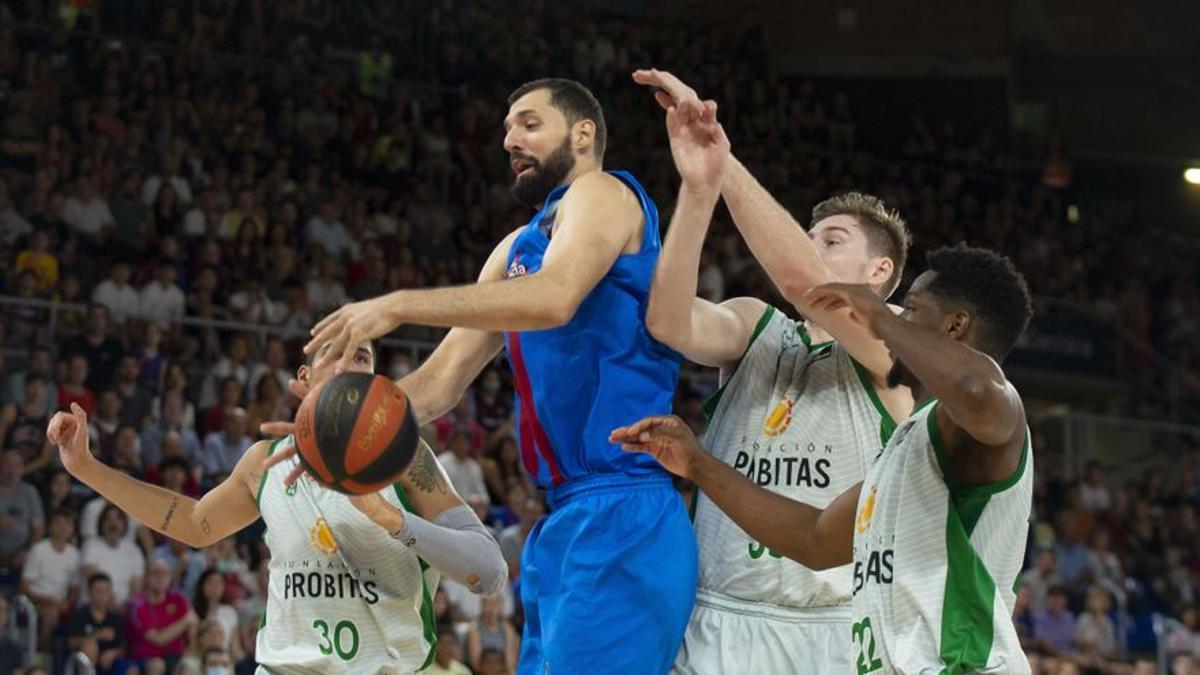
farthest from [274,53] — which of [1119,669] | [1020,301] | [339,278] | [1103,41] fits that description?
[1020,301]

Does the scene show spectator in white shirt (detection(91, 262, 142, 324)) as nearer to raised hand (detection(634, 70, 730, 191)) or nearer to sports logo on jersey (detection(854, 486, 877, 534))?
raised hand (detection(634, 70, 730, 191))

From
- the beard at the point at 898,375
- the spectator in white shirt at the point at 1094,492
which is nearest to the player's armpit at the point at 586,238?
the beard at the point at 898,375

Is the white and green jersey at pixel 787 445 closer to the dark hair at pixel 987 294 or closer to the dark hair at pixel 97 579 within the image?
the dark hair at pixel 987 294

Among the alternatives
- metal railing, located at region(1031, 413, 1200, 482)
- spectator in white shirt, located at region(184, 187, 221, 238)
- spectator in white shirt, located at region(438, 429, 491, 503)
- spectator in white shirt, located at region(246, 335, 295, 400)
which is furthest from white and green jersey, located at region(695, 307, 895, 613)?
metal railing, located at region(1031, 413, 1200, 482)

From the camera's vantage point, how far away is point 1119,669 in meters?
13.0

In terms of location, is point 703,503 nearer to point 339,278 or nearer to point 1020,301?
point 1020,301

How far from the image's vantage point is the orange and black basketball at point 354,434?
4.09 metres

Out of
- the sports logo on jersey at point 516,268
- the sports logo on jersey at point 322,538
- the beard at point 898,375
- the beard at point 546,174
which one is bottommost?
the sports logo on jersey at point 322,538

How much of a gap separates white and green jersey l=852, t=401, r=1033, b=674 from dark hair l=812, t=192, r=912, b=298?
1.09 metres

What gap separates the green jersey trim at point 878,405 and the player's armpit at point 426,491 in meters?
1.39

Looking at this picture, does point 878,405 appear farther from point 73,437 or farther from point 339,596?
point 73,437

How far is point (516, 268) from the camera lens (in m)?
A: 4.73

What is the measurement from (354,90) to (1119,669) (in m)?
8.78

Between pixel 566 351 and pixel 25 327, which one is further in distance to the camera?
pixel 25 327
